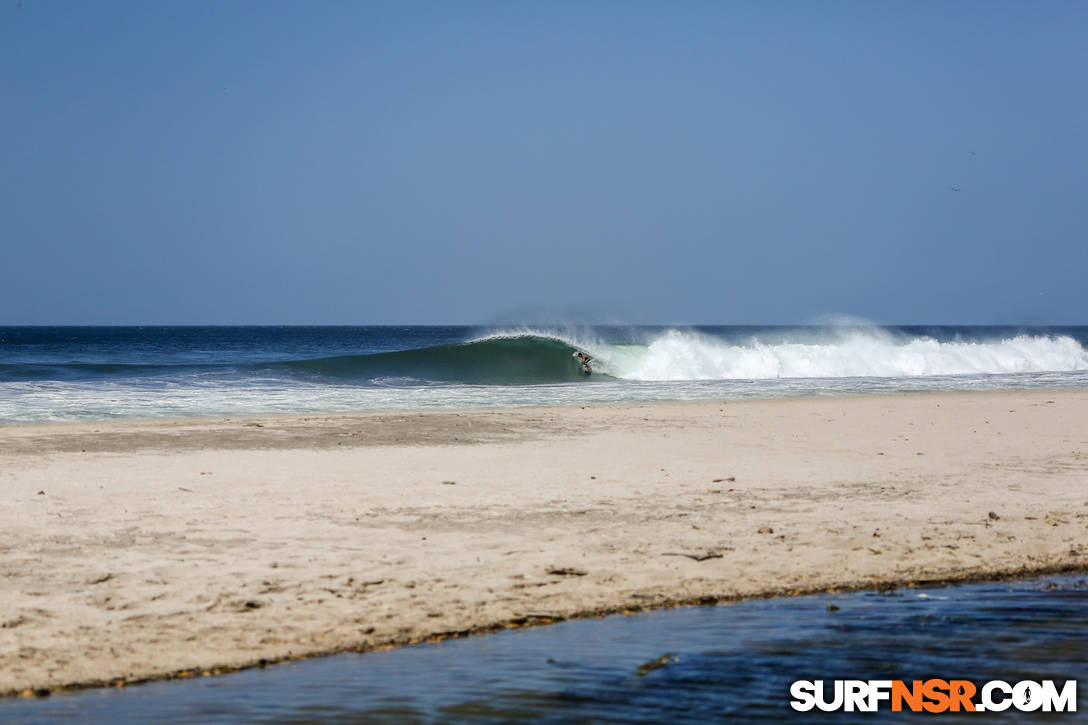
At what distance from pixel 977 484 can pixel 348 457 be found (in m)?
6.56

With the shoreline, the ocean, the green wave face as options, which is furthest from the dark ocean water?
the green wave face

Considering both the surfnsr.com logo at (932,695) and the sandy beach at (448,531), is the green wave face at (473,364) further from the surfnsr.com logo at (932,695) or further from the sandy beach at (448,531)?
the surfnsr.com logo at (932,695)

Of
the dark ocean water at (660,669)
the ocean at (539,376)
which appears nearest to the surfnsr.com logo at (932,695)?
the dark ocean water at (660,669)

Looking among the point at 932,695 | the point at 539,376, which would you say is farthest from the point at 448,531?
the point at 539,376

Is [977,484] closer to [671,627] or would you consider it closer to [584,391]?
[671,627]

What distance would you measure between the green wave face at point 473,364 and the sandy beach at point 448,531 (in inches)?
853

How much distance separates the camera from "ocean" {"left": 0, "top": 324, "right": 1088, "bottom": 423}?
2212 cm

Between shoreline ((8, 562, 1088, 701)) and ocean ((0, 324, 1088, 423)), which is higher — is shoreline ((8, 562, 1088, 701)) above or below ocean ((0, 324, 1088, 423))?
below

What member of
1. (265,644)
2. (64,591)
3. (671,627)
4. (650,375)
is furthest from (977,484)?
(650,375)

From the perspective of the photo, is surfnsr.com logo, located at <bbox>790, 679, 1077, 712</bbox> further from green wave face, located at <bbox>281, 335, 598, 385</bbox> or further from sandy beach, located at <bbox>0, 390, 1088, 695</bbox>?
green wave face, located at <bbox>281, 335, 598, 385</bbox>

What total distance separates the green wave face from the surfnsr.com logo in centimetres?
2920

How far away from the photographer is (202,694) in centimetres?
486

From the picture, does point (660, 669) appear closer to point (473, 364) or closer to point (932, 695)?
point (932, 695)

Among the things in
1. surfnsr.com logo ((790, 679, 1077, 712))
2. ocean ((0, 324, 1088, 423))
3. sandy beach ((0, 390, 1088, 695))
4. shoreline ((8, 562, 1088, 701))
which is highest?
ocean ((0, 324, 1088, 423))
